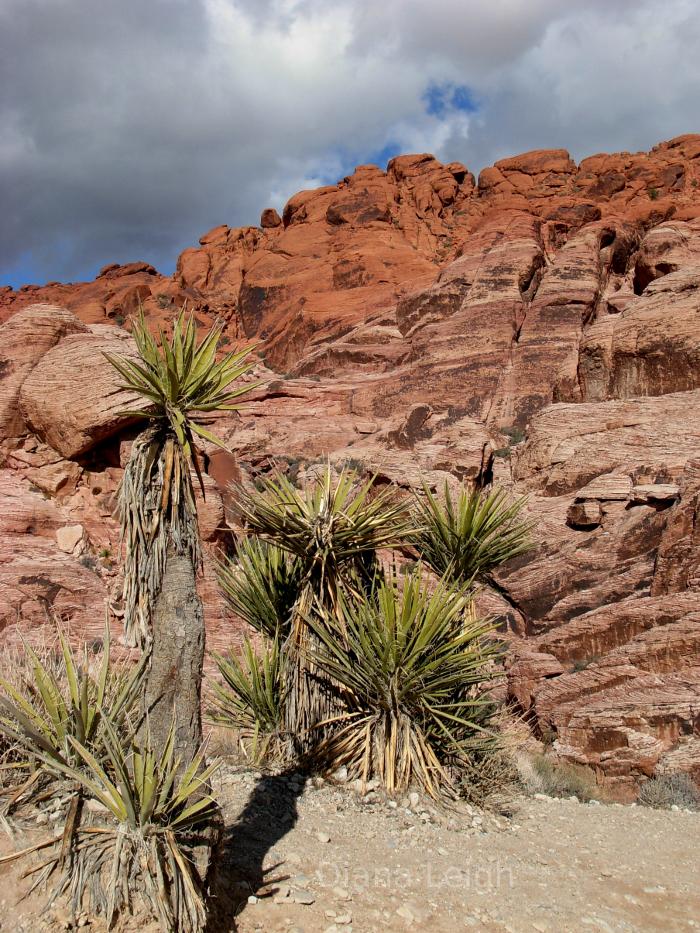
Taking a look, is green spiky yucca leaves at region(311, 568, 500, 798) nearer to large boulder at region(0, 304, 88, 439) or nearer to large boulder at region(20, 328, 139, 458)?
large boulder at region(20, 328, 139, 458)

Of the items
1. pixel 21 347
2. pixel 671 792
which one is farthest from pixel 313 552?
pixel 21 347

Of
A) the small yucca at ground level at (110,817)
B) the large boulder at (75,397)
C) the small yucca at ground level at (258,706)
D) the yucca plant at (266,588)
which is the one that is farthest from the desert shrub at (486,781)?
the large boulder at (75,397)

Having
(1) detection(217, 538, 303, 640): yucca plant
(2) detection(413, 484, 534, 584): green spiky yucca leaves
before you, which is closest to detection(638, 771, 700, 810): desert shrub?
(2) detection(413, 484, 534, 584): green spiky yucca leaves

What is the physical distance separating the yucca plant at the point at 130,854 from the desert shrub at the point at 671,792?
8.34 m

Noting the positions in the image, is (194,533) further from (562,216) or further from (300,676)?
(562,216)

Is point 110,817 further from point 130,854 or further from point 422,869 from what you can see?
point 422,869

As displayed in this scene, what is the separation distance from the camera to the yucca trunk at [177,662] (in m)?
5.59

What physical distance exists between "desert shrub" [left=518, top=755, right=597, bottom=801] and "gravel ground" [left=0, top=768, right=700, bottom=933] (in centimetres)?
145

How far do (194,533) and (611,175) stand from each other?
61776 millimetres

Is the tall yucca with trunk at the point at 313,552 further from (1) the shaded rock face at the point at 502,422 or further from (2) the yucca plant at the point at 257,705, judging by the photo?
(1) the shaded rock face at the point at 502,422

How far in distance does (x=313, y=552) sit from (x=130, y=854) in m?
5.03

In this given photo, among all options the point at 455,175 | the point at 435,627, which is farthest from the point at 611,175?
the point at 435,627

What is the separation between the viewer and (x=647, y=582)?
15.7 metres

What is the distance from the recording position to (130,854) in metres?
4.88
